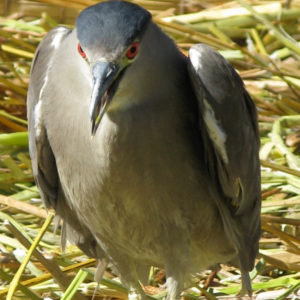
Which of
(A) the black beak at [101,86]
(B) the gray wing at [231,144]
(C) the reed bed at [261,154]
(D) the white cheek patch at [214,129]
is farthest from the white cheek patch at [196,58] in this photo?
(C) the reed bed at [261,154]

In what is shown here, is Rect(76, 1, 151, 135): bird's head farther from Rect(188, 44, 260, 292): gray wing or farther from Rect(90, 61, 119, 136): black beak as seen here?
Rect(188, 44, 260, 292): gray wing

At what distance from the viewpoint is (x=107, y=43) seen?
2859 millimetres

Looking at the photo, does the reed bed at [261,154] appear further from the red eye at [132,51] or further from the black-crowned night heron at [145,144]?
the red eye at [132,51]

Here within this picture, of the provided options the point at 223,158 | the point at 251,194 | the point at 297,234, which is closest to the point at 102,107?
the point at 223,158

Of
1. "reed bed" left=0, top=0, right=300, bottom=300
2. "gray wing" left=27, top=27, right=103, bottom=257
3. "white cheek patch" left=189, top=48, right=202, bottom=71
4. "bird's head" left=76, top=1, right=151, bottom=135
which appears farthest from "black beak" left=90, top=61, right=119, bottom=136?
"reed bed" left=0, top=0, right=300, bottom=300

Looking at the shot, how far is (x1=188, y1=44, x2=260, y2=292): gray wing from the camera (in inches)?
124

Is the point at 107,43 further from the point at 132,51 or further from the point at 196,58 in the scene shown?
the point at 196,58

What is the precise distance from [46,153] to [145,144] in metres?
0.48

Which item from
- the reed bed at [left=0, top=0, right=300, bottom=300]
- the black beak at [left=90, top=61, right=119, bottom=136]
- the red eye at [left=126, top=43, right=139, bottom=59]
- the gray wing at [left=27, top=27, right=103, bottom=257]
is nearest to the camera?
the black beak at [left=90, top=61, right=119, bottom=136]

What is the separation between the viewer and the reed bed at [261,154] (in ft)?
11.8

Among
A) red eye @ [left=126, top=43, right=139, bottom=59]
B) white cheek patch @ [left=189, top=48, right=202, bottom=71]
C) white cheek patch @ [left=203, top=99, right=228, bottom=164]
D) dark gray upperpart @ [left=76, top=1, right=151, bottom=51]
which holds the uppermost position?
dark gray upperpart @ [left=76, top=1, right=151, bottom=51]

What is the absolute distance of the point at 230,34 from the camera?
5.04 meters

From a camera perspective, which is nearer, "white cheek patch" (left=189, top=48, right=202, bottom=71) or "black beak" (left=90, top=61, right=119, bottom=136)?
"black beak" (left=90, top=61, right=119, bottom=136)

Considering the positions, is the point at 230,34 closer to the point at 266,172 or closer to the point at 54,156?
the point at 266,172
